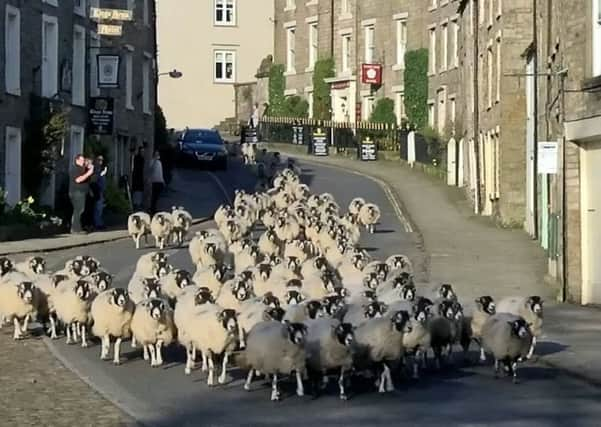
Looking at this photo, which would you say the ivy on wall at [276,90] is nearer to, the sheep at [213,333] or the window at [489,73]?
the window at [489,73]

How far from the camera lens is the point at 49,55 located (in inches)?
1730

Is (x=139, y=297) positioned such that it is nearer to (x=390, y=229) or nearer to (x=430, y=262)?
(x=430, y=262)

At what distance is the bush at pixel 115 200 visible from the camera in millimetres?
45031

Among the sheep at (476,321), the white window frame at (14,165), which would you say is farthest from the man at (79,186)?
the sheep at (476,321)

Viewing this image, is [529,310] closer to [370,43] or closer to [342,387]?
[342,387]

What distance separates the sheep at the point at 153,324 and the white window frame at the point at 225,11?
239ft

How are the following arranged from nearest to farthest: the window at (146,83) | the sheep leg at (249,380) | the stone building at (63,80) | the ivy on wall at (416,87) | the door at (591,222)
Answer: the sheep leg at (249,380) < the door at (591,222) < the stone building at (63,80) < the window at (146,83) < the ivy on wall at (416,87)

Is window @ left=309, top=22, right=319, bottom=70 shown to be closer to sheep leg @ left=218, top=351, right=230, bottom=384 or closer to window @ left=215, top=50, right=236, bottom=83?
window @ left=215, top=50, right=236, bottom=83

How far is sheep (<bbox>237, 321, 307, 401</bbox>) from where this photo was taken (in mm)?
15375

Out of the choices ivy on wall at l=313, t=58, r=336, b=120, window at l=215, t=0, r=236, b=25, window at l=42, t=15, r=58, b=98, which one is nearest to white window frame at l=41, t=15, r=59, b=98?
window at l=42, t=15, r=58, b=98

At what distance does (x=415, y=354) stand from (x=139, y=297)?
396 cm

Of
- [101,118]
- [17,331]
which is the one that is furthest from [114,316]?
Answer: [101,118]

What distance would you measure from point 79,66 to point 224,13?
44116mm

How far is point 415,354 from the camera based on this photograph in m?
17.4
